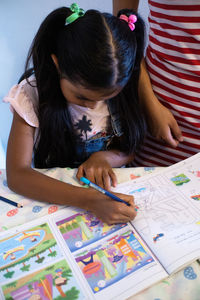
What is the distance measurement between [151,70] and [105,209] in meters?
0.45

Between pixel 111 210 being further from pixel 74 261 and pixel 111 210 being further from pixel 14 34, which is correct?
pixel 14 34

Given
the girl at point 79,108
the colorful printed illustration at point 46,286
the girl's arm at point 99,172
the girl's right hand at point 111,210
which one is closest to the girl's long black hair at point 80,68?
the girl at point 79,108

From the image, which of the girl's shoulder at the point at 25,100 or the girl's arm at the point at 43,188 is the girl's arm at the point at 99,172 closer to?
the girl's arm at the point at 43,188

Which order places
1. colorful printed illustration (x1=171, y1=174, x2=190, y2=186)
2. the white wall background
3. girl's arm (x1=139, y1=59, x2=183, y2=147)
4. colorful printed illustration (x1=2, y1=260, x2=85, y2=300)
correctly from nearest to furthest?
colorful printed illustration (x1=2, y1=260, x2=85, y2=300) → colorful printed illustration (x1=171, y1=174, x2=190, y2=186) → girl's arm (x1=139, y1=59, x2=183, y2=147) → the white wall background

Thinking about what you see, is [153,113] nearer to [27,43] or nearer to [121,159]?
[121,159]

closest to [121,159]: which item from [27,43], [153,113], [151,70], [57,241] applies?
[153,113]

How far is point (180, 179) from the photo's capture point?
2.17 ft

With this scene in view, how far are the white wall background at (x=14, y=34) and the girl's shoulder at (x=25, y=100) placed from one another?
2.97ft

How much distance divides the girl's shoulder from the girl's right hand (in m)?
0.28

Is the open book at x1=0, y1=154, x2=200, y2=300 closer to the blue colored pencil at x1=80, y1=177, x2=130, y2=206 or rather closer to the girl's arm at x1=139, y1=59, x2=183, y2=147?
the blue colored pencil at x1=80, y1=177, x2=130, y2=206

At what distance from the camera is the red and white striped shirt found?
0.68m

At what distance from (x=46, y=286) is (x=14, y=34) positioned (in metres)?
1.66

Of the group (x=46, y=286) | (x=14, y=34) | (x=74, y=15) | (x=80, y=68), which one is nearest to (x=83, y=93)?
(x=80, y=68)

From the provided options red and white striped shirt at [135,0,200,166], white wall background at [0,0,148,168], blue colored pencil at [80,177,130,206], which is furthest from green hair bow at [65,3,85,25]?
white wall background at [0,0,148,168]
